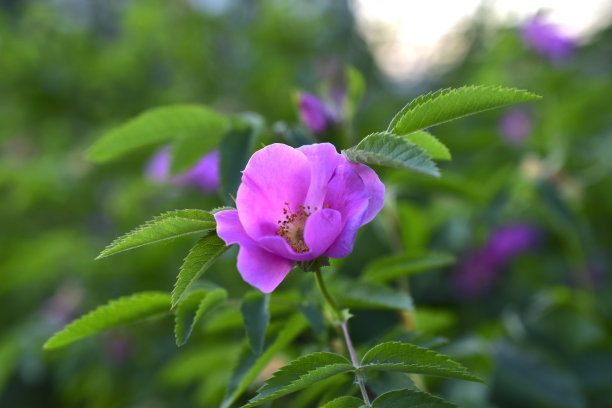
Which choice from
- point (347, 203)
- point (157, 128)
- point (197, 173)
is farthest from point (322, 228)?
point (197, 173)

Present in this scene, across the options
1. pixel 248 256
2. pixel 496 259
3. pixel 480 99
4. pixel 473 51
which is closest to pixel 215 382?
pixel 248 256

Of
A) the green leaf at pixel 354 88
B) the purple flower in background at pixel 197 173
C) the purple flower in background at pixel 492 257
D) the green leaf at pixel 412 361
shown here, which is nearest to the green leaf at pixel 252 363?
the green leaf at pixel 412 361

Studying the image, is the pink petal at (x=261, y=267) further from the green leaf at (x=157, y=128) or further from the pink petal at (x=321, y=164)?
the green leaf at (x=157, y=128)

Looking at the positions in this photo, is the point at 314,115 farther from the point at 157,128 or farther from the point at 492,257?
the point at 492,257

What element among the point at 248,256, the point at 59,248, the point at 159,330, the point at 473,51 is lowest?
the point at 248,256

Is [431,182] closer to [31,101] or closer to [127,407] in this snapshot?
[127,407]

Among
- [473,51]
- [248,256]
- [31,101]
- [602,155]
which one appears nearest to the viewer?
[248,256]
